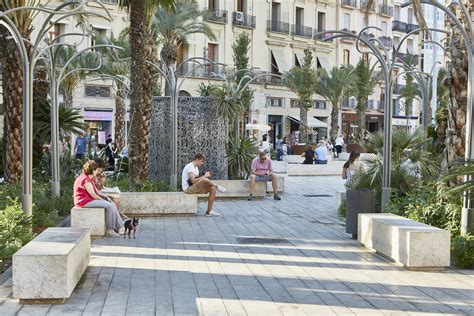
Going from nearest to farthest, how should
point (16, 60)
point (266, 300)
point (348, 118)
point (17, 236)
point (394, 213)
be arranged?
1. point (266, 300)
2. point (17, 236)
3. point (394, 213)
4. point (16, 60)
5. point (348, 118)

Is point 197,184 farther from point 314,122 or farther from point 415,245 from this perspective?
point 314,122

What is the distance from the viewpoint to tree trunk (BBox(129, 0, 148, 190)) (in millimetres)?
16672

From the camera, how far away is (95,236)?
11.4 m

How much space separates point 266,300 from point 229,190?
37.7 feet

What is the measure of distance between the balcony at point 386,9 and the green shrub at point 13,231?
6140 centimetres

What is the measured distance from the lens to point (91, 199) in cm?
1166

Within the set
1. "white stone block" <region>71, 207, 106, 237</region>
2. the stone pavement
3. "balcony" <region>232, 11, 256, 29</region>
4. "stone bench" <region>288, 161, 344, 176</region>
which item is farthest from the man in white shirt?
"balcony" <region>232, 11, 256, 29</region>

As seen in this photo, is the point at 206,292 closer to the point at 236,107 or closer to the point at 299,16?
the point at 236,107

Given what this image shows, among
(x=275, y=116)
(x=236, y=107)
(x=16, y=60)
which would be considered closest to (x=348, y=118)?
(x=275, y=116)

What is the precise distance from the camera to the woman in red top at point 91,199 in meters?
11.6

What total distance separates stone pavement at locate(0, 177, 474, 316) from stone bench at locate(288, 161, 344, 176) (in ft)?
52.9

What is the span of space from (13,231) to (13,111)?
6.11 meters

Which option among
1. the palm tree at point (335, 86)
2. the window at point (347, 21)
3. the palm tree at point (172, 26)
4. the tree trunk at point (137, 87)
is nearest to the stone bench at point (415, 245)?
the tree trunk at point (137, 87)

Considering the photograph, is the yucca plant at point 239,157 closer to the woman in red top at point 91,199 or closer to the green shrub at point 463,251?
the woman in red top at point 91,199
